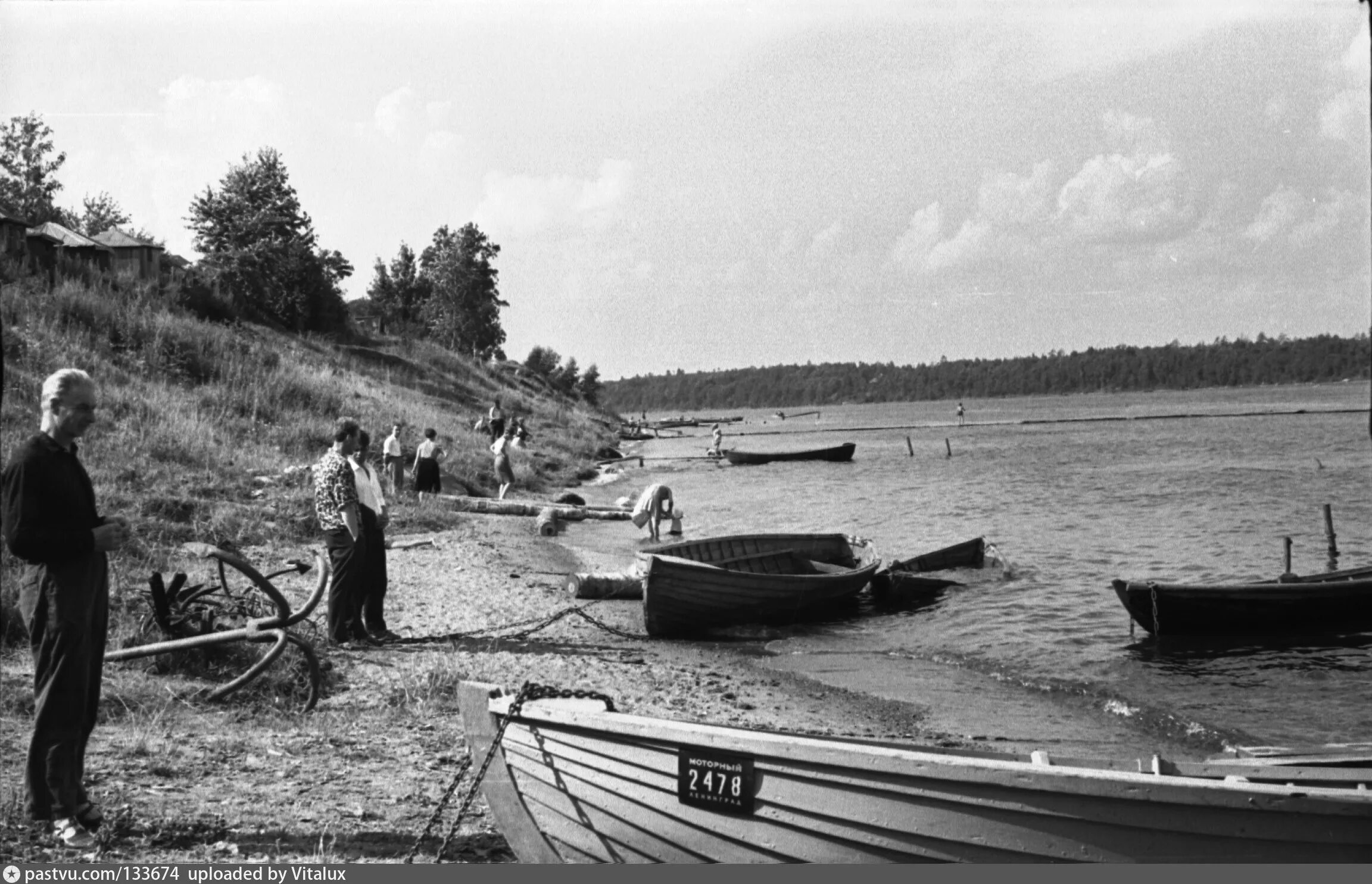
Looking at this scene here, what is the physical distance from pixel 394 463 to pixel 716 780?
17564 mm

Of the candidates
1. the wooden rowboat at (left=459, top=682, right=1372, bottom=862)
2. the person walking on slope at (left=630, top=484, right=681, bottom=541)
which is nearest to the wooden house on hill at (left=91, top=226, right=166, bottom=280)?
the person walking on slope at (left=630, top=484, right=681, bottom=541)

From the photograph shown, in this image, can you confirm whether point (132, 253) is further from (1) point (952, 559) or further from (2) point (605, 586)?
(1) point (952, 559)

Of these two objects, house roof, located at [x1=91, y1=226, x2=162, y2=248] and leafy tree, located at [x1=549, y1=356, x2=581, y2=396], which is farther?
leafy tree, located at [x1=549, y1=356, x2=581, y2=396]

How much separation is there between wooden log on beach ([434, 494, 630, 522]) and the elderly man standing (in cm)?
1748

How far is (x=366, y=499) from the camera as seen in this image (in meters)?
10.2

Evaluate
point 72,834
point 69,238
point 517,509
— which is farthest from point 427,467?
point 69,238

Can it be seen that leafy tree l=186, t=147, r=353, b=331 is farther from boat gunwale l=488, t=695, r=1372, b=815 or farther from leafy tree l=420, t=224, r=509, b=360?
boat gunwale l=488, t=695, r=1372, b=815

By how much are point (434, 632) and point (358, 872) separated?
23.0ft

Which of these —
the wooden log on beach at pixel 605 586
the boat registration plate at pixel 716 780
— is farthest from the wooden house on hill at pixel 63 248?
the boat registration plate at pixel 716 780

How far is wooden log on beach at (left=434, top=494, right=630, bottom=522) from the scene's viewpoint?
24297 millimetres

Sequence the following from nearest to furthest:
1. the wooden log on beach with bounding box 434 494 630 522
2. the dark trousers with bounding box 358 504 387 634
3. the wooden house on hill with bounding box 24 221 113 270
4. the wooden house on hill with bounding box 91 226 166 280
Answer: the dark trousers with bounding box 358 504 387 634
the wooden log on beach with bounding box 434 494 630 522
the wooden house on hill with bounding box 24 221 113 270
the wooden house on hill with bounding box 91 226 166 280

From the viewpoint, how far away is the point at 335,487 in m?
9.90

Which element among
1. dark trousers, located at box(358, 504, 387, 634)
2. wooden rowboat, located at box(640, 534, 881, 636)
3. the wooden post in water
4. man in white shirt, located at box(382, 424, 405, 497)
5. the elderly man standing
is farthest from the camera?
man in white shirt, located at box(382, 424, 405, 497)

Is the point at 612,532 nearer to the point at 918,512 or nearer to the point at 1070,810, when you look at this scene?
the point at 918,512
